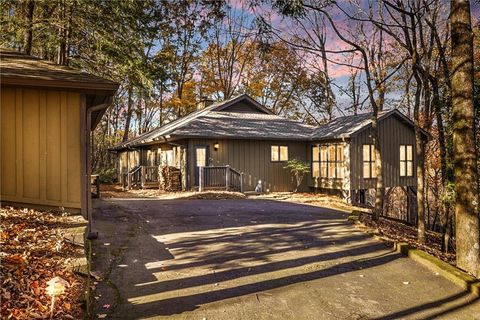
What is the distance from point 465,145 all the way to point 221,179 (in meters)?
13.2

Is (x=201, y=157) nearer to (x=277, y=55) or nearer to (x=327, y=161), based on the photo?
(x=327, y=161)

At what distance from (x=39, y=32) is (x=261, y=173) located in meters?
12.7

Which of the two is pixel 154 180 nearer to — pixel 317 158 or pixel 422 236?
pixel 317 158

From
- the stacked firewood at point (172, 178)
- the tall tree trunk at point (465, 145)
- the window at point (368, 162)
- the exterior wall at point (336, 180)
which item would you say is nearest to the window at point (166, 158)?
the stacked firewood at point (172, 178)

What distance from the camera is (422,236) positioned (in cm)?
1046

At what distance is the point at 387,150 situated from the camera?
2003cm

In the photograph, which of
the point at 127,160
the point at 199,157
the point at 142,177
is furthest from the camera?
the point at 127,160

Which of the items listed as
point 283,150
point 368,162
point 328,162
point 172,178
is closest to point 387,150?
point 368,162

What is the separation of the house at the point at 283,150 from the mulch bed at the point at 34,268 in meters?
12.0

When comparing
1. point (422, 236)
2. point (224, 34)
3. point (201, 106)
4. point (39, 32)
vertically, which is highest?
point (224, 34)

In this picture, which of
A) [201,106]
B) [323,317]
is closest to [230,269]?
[323,317]

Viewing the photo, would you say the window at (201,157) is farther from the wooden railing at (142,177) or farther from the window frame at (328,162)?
the window frame at (328,162)

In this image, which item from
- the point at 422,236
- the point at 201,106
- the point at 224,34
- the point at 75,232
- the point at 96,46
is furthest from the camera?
the point at 224,34

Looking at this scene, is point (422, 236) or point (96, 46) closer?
point (422, 236)
